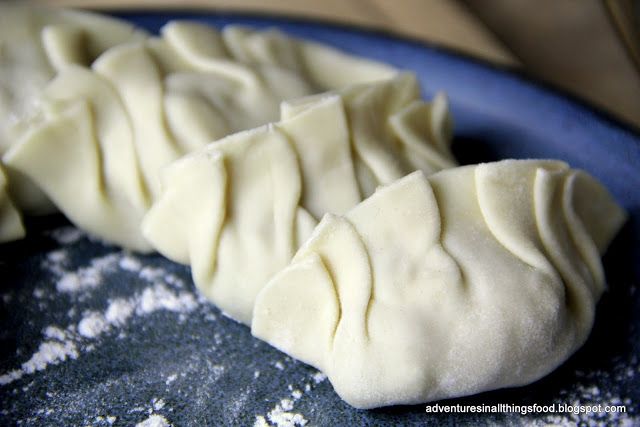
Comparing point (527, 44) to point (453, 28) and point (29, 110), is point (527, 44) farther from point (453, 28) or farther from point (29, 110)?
point (29, 110)

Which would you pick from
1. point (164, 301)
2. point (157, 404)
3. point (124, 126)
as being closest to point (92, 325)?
point (164, 301)

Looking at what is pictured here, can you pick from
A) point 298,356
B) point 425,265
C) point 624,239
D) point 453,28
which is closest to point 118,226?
point 298,356

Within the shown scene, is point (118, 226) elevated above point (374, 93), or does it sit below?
below

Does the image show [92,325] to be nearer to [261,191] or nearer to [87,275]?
[87,275]

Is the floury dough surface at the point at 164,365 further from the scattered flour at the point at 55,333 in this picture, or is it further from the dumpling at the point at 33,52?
the dumpling at the point at 33,52

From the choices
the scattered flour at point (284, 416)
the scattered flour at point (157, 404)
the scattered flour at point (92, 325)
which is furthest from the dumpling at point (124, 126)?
the scattered flour at point (284, 416)

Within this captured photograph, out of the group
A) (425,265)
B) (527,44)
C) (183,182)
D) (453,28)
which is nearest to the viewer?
(425,265)

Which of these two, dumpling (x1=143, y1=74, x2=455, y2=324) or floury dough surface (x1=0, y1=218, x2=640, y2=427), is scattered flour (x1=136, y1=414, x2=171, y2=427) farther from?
dumpling (x1=143, y1=74, x2=455, y2=324)
